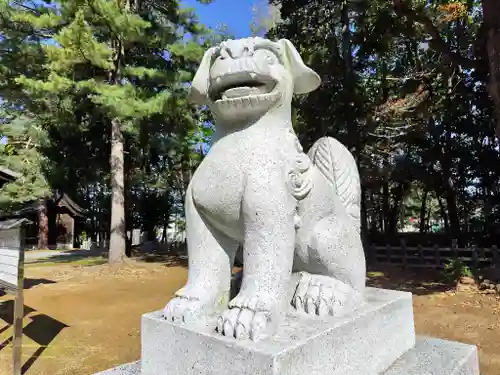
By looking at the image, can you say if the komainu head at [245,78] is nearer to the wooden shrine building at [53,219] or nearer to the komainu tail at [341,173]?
Result: the komainu tail at [341,173]

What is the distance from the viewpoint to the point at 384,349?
6.40 ft

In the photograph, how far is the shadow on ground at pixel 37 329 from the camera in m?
4.04

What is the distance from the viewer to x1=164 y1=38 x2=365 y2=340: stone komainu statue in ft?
5.52

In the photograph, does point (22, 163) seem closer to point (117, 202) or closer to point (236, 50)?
point (117, 202)

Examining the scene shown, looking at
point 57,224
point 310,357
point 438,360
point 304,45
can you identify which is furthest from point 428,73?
point 57,224

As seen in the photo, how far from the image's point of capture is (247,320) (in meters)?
1.52

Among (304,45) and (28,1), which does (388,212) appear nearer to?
(304,45)

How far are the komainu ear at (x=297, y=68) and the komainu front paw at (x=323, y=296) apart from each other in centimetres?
96

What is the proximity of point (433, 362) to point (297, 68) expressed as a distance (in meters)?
1.61

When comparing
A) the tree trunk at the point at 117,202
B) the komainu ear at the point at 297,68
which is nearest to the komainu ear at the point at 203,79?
the komainu ear at the point at 297,68

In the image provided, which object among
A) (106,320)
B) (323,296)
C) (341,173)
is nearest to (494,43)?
(341,173)

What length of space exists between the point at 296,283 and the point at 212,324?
0.50m

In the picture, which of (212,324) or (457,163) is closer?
(212,324)

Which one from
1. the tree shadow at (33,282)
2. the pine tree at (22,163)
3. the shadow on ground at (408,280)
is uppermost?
the pine tree at (22,163)
